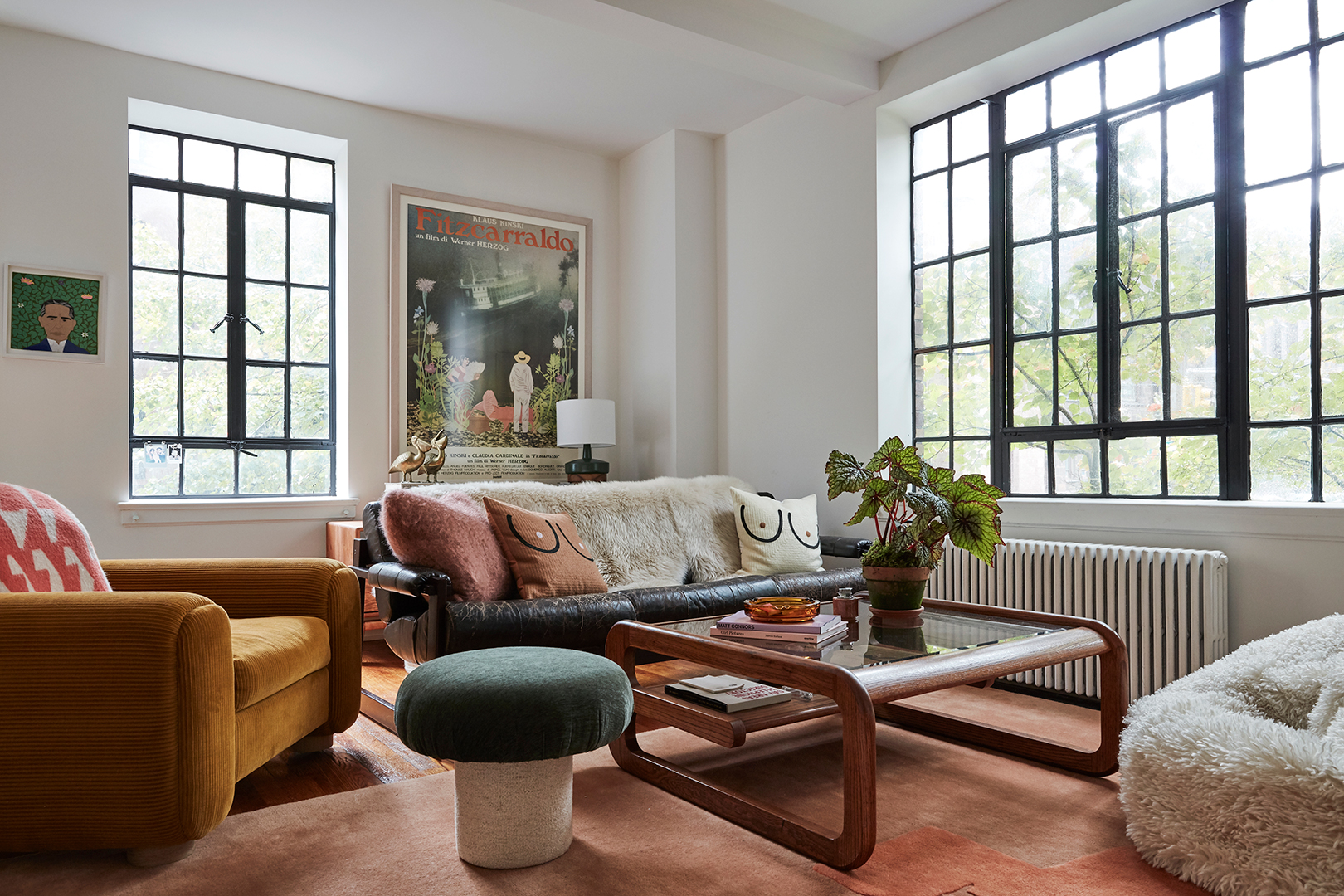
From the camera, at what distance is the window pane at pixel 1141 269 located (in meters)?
3.50

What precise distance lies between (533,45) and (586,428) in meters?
2.02

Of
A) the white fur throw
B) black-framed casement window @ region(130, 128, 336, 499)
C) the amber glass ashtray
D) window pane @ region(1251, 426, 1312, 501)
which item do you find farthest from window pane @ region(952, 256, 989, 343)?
black-framed casement window @ region(130, 128, 336, 499)

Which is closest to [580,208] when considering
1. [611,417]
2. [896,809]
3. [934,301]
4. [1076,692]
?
[611,417]

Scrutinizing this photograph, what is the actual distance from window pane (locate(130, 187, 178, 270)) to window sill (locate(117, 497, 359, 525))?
1272mm

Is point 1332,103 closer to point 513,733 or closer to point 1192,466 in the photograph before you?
point 1192,466

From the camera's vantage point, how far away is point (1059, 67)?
387cm

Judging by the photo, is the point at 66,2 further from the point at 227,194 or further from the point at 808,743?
the point at 808,743

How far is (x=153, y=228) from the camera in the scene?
181 inches

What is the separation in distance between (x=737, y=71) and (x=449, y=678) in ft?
10.9

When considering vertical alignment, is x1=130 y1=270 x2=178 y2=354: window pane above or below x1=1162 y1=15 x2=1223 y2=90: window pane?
below

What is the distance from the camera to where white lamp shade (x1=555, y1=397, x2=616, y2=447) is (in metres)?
5.09

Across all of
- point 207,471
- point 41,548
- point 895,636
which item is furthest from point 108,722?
point 207,471

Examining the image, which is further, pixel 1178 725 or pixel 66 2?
pixel 66 2

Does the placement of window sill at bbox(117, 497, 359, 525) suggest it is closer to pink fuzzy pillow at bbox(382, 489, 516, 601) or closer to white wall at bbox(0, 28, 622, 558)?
white wall at bbox(0, 28, 622, 558)
